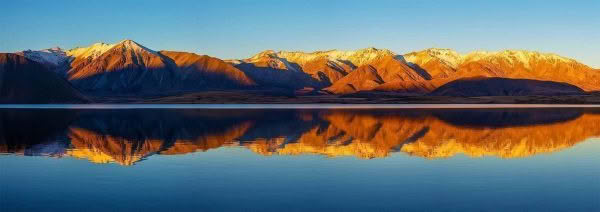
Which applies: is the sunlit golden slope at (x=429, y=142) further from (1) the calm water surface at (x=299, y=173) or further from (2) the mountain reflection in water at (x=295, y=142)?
(1) the calm water surface at (x=299, y=173)

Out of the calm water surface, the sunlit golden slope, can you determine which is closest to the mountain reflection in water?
the sunlit golden slope

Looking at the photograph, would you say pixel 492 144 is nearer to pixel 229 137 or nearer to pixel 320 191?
pixel 229 137

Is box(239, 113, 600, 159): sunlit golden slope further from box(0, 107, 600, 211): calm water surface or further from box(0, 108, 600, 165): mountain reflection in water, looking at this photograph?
box(0, 107, 600, 211): calm water surface

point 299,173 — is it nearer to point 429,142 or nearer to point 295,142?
point 295,142

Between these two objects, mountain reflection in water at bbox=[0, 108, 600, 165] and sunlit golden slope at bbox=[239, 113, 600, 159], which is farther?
sunlit golden slope at bbox=[239, 113, 600, 159]

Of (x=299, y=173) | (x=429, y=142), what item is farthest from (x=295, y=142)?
(x=299, y=173)

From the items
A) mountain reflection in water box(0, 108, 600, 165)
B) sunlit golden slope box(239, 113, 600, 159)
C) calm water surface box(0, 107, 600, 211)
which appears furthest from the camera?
sunlit golden slope box(239, 113, 600, 159)

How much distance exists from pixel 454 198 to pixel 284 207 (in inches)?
259

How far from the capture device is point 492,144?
158ft

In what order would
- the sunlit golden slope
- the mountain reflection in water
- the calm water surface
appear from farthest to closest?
the sunlit golden slope
the mountain reflection in water
the calm water surface

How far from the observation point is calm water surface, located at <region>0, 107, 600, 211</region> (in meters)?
23.2

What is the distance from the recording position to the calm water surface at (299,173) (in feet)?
76.1

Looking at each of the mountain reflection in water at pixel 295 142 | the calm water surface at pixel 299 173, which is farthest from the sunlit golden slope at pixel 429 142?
the calm water surface at pixel 299 173

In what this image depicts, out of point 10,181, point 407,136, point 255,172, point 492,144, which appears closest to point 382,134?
point 407,136
